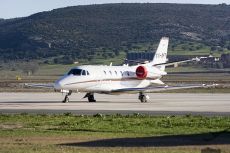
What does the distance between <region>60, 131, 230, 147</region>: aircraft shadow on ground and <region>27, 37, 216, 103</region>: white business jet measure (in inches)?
1146

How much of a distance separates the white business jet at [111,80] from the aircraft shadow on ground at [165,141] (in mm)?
29099

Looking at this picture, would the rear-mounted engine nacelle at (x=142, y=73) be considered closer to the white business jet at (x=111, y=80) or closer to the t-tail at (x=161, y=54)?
the white business jet at (x=111, y=80)

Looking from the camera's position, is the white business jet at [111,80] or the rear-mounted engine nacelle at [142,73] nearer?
the white business jet at [111,80]

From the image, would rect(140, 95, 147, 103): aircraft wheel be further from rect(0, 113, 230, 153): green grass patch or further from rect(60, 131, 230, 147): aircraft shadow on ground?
rect(60, 131, 230, 147): aircraft shadow on ground

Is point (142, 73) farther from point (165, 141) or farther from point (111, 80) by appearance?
point (165, 141)

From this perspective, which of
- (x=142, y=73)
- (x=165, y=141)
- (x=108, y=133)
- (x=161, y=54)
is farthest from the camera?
(x=161, y=54)

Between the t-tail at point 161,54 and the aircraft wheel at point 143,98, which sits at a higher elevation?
the t-tail at point 161,54

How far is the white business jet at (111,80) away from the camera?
194 ft

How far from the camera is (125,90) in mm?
61906

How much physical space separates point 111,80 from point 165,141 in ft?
113

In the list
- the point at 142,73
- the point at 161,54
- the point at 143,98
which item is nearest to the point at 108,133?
the point at 143,98

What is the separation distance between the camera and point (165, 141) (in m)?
28.2

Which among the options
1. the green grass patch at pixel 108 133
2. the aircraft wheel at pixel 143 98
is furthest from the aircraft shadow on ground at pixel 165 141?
the aircraft wheel at pixel 143 98

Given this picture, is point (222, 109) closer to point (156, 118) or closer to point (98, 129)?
point (156, 118)
